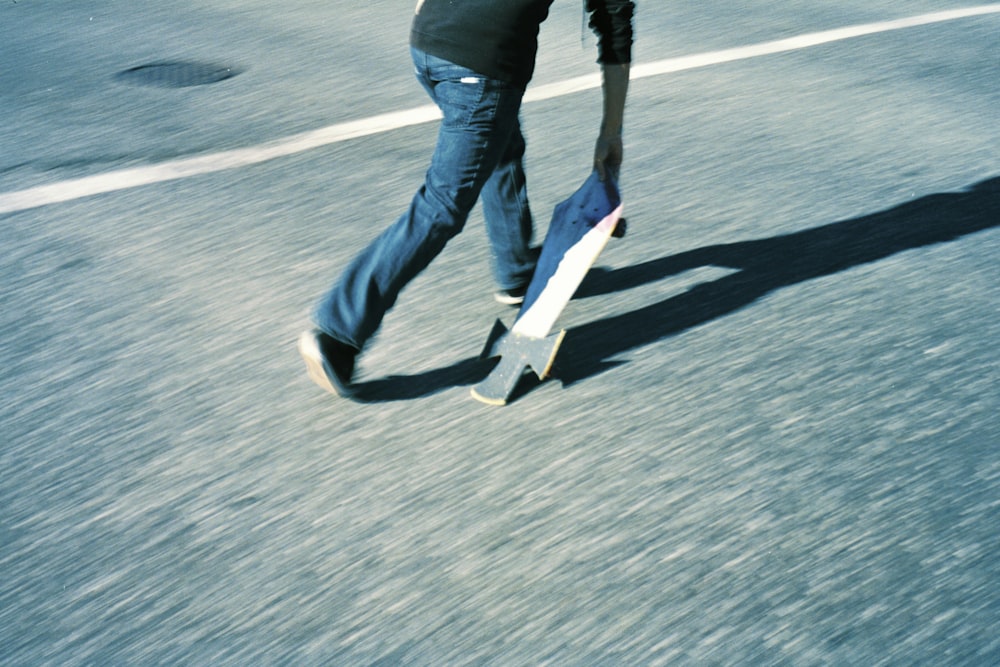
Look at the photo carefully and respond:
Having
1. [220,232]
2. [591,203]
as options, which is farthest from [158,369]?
[591,203]

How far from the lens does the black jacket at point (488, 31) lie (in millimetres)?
3086

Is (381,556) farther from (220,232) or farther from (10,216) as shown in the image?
(10,216)

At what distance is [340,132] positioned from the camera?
20.7 feet

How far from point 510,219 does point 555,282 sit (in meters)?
0.41

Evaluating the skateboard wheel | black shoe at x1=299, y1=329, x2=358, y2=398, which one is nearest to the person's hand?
the skateboard wheel

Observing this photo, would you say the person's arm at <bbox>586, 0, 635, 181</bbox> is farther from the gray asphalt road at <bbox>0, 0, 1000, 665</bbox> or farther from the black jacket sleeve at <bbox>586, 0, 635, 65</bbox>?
the gray asphalt road at <bbox>0, 0, 1000, 665</bbox>

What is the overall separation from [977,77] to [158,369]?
5.51 m

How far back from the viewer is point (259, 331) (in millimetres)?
4062

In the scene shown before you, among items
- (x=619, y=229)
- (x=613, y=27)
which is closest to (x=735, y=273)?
(x=619, y=229)

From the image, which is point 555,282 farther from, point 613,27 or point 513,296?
point 613,27

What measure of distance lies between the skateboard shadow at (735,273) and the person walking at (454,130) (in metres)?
0.34

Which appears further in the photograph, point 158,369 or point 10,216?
point 10,216

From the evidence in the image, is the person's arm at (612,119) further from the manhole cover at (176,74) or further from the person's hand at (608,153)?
the manhole cover at (176,74)

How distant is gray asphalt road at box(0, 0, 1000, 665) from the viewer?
2.62 metres
